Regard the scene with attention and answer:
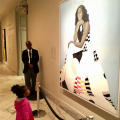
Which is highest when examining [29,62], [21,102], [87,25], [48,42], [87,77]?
[87,25]

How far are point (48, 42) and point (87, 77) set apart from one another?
1889 mm

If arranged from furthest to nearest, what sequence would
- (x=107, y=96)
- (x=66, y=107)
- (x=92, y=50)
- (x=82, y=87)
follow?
(x=66, y=107) → (x=82, y=87) → (x=92, y=50) → (x=107, y=96)

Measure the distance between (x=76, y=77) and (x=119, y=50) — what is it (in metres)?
1.00

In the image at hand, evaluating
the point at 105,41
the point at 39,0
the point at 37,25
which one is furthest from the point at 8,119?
the point at 39,0

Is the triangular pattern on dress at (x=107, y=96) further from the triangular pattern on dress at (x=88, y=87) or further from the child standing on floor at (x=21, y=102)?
the child standing on floor at (x=21, y=102)

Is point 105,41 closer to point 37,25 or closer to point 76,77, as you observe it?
point 76,77

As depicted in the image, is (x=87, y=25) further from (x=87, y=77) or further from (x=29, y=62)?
(x=29, y=62)

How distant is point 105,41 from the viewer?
6.42 ft

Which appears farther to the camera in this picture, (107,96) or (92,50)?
(92,50)

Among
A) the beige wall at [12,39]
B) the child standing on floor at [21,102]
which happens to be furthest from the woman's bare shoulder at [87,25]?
the beige wall at [12,39]

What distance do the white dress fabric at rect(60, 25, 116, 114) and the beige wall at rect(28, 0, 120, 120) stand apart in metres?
0.36

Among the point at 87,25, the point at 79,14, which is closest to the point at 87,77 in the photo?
the point at 87,25

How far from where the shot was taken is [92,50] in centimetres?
220

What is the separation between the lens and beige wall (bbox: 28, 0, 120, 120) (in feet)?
9.90
